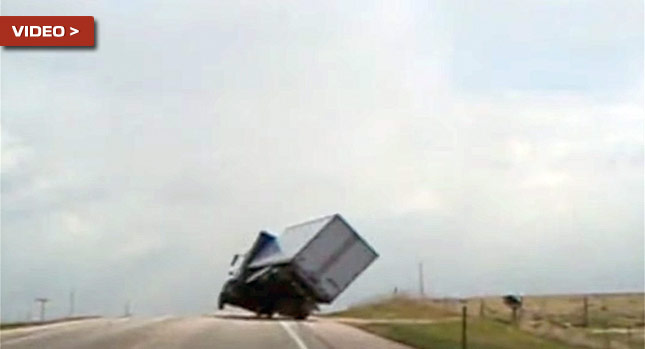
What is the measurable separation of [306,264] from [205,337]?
11.3m

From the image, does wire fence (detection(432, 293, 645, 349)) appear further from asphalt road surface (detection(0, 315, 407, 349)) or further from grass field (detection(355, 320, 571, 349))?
asphalt road surface (detection(0, 315, 407, 349))

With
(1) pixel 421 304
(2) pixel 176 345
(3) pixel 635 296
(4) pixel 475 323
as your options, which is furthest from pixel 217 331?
(3) pixel 635 296

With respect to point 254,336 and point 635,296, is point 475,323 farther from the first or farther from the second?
point 635,296

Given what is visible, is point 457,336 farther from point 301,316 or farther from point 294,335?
point 301,316

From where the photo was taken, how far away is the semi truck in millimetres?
42469

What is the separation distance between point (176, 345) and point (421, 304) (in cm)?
3352

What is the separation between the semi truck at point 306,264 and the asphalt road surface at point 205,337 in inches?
139

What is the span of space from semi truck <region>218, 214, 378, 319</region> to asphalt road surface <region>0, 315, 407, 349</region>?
354cm

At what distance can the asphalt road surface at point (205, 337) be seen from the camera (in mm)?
28250

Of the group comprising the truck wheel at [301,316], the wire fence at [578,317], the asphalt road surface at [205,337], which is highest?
the asphalt road surface at [205,337]

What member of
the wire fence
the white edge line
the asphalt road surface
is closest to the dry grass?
the wire fence

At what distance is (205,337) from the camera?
31.7 metres

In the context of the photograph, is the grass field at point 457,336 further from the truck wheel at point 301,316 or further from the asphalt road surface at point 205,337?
the truck wheel at point 301,316

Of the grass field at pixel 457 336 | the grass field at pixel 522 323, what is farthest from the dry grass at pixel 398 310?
the grass field at pixel 457 336
